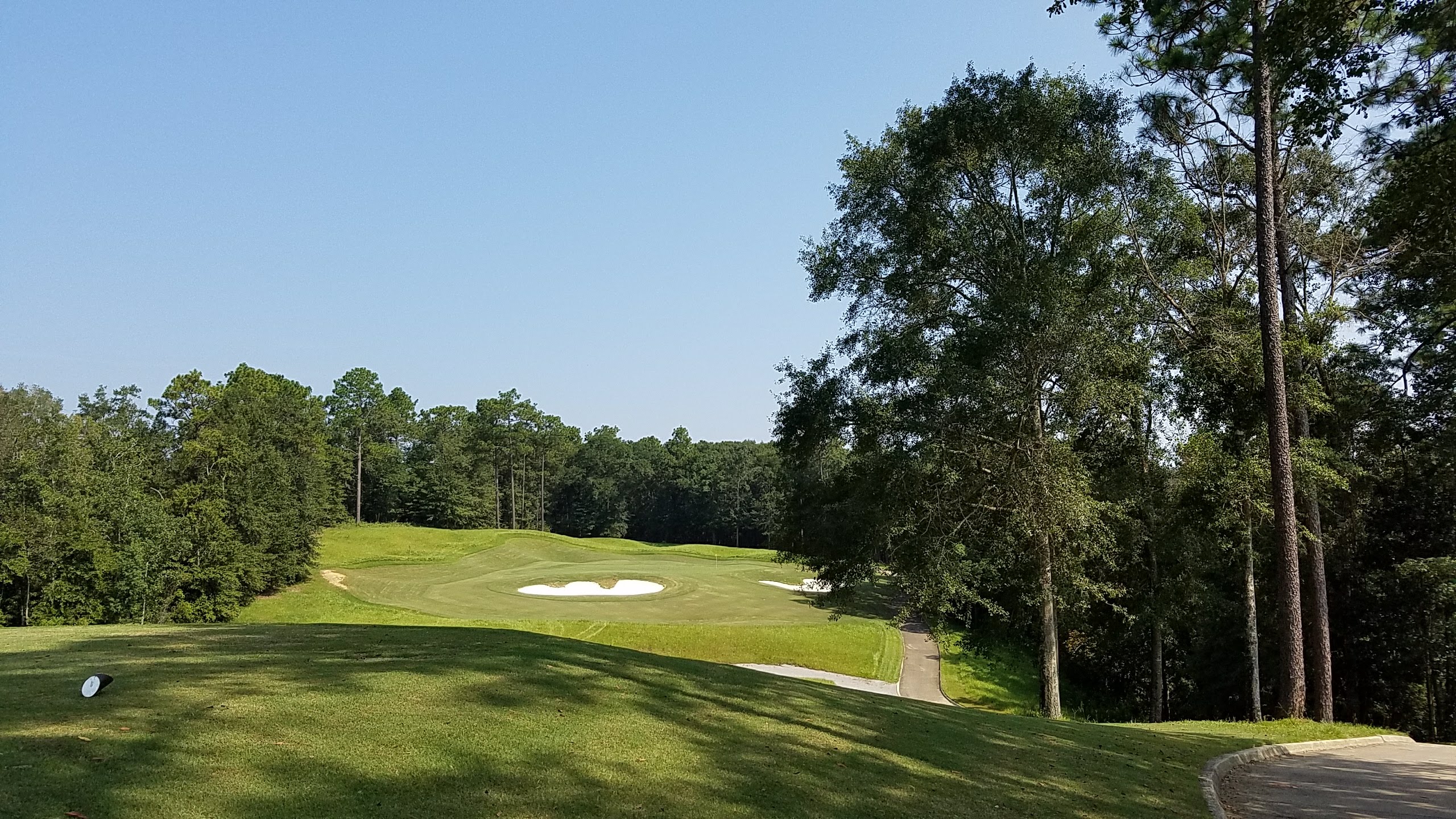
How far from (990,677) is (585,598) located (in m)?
17.6

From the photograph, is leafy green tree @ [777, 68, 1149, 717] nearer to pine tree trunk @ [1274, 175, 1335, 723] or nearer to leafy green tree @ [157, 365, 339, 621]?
pine tree trunk @ [1274, 175, 1335, 723]

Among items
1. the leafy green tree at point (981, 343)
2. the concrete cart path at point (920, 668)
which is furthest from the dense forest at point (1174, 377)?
the concrete cart path at point (920, 668)

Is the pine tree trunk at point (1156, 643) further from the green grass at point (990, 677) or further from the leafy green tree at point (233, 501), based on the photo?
the leafy green tree at point (233, 501)

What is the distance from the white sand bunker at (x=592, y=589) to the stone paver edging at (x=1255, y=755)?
28120mm

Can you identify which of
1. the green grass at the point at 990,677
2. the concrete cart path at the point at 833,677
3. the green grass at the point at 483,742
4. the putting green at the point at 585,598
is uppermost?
the green grass at the point at 483,742

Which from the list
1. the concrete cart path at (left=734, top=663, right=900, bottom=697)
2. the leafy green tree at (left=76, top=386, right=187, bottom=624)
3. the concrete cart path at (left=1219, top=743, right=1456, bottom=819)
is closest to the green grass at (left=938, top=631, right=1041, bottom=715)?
the concrete cart path at (left=734, top=663, right=900, bottom=697)

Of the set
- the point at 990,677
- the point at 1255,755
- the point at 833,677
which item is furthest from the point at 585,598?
the point at 1255,755

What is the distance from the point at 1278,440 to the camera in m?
16.0

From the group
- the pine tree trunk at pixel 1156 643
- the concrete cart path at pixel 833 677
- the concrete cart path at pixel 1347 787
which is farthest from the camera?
the concrete cart path at pixel 833 677

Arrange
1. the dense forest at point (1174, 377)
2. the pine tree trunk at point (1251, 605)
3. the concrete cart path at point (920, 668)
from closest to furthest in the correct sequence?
the dense forest at point (1174, 377)
the pine tree trunk at point (1251, 605)
the concrete cart path at point (920, 668)

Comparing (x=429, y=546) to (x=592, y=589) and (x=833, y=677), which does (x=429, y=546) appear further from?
(x=833, y=677)

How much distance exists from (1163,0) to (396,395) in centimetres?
11325

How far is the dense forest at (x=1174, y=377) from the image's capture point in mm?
13742

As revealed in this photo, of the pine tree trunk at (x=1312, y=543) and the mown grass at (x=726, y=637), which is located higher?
the pine tree trunk at (x=1312, y=543)
